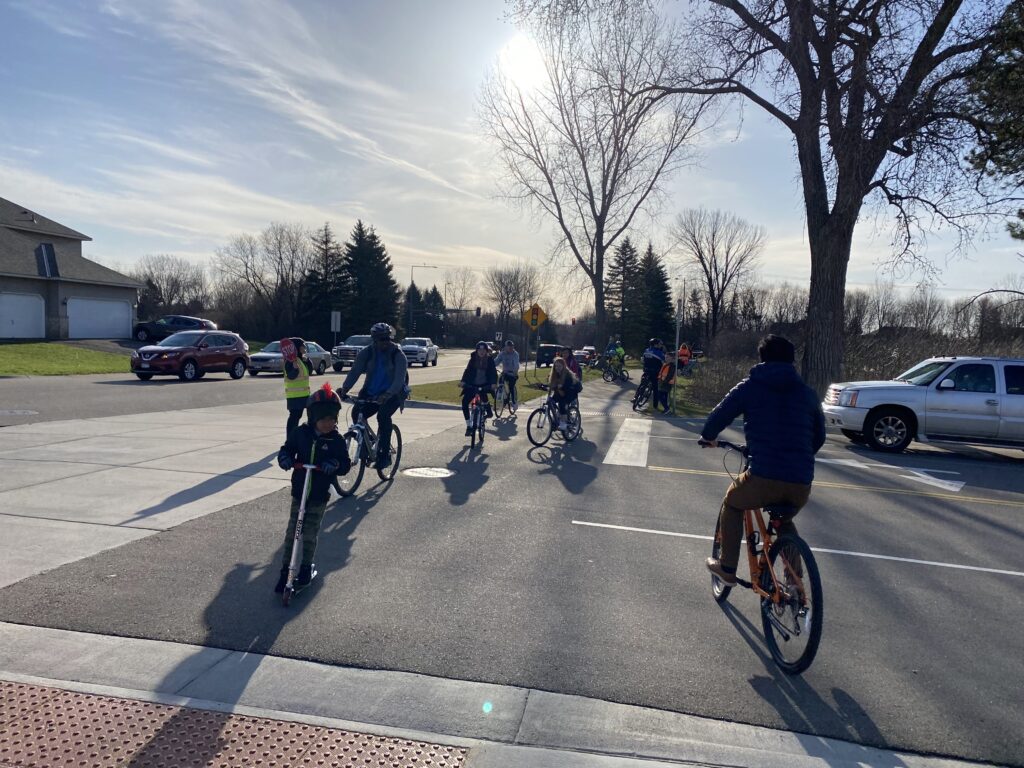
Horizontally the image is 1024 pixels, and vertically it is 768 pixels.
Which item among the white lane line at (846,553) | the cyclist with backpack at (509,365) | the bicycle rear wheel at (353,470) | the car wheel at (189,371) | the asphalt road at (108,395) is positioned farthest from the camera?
the car wheel at (189,371)

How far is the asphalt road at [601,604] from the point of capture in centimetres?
397

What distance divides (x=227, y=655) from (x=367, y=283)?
61898mm

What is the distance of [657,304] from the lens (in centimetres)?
7631

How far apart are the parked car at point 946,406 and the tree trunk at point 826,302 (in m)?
4.49

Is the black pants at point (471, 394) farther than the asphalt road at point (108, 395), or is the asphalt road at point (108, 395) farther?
the asphalt road at point (108, 395)

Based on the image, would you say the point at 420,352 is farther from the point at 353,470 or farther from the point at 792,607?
the point at 792,607

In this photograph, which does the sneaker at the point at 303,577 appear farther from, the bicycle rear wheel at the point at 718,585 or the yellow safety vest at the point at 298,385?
the yellow safety vest at the point at 298,385

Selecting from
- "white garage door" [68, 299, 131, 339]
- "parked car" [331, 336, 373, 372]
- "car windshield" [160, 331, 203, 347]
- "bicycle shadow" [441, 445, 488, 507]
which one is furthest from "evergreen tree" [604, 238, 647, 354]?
"bicycle shadow" [441, 445, 488, 507]

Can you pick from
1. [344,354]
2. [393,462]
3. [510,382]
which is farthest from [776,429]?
[344,354]

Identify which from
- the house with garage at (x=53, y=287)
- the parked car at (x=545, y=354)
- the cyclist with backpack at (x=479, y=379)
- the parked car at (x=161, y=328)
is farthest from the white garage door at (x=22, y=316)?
the cyclist with backpack at (x=479, y=379)

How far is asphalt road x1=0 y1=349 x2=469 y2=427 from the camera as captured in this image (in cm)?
1460

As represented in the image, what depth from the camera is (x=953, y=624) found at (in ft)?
16.9

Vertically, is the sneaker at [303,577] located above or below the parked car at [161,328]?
below

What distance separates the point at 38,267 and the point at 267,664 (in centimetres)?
4264
